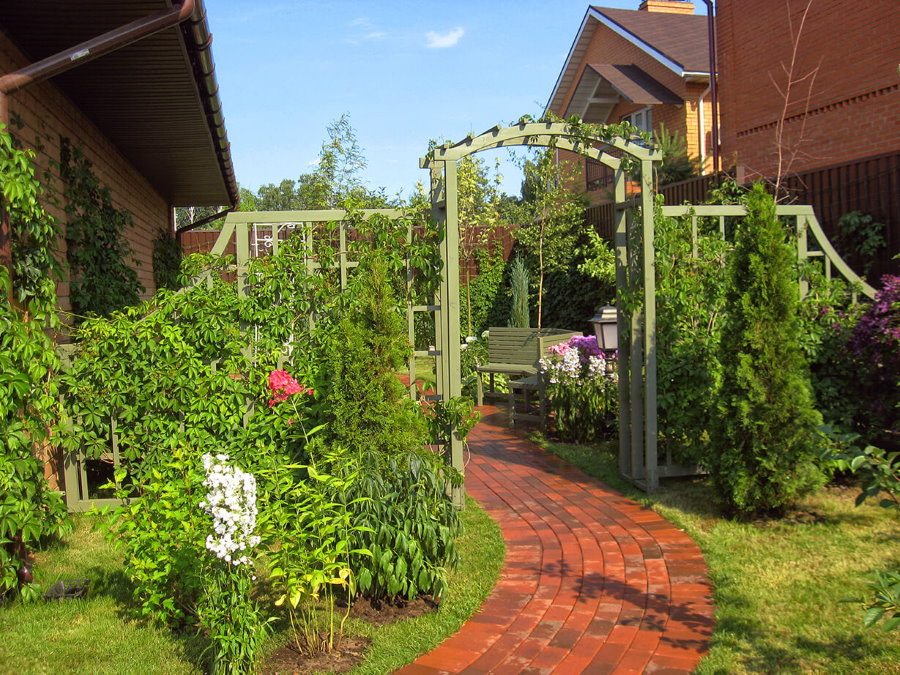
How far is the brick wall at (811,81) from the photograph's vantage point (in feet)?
38.1

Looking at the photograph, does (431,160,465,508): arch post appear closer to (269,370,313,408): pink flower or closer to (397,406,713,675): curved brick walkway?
(397,406,713,675): curved brick walkway

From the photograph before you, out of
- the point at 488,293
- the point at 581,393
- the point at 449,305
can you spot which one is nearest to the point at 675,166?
the point at 488,293

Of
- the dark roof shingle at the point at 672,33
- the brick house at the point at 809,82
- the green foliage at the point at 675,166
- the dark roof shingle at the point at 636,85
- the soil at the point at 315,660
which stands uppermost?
the dark roof shingle at the point at 672,33

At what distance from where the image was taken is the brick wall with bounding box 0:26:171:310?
Result: 497cm

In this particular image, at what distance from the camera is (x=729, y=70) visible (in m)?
14.9

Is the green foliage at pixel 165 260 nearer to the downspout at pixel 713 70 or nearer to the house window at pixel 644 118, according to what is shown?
the downspout at pixel 713 70

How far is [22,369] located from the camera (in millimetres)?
3998

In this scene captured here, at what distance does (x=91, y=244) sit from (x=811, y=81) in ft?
38.8

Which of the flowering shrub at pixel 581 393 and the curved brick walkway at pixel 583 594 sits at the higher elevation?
the flowering shrub at pixel 581 393

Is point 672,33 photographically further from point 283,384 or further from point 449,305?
point 283,384

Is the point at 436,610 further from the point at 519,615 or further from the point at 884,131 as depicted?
the point at 884,131

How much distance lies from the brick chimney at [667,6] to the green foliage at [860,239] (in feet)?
66.1

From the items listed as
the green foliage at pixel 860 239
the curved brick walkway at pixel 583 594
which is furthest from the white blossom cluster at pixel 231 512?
the green foliage at pixel 860 239

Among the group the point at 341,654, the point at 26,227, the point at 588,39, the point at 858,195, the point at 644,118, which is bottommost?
the point at 341,654
